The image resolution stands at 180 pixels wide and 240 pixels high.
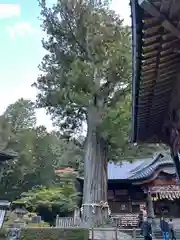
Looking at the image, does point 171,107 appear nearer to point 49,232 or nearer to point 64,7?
point 49,232

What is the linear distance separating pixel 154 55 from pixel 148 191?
978 inches

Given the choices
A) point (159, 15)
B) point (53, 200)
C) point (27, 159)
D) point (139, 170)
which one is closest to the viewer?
point (159, 15)

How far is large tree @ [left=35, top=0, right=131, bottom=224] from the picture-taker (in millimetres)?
23459

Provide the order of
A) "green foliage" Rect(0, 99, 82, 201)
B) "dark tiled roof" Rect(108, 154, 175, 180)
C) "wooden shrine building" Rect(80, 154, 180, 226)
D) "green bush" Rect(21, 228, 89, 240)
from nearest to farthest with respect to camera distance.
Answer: "green bush" Rect(21, 228, 89, 240) < "wooden shrine building" Rect(80, 154, 180, 226) < "dark tiled roof" Rect(108, 154, 175, 180) < "green foliage" Rect(0, 99, 82, 201)

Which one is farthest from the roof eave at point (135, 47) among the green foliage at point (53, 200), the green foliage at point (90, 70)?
the green foliage at point (53, 200)

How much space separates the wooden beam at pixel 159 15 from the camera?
3680 millimetres

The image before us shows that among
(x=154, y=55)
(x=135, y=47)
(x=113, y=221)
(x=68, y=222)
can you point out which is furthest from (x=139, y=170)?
(x=135, y=47)

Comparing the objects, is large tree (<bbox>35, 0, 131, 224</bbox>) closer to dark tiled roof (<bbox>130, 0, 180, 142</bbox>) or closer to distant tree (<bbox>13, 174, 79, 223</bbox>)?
distant tree (<bbox>13, 174, 79, 223</bbox>)

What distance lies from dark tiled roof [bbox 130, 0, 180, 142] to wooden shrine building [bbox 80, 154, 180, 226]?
2141cm

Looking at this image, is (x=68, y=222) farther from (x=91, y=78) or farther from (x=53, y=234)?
(x=91, y=78)

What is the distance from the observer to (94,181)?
79.9 feet

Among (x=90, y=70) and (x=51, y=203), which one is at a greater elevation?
(x=90, y=70)

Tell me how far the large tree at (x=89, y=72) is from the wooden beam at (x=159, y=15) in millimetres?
18661

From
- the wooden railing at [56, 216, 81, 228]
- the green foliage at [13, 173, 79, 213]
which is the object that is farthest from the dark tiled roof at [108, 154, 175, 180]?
the wooden railing at [56, 216, 81, 228]
